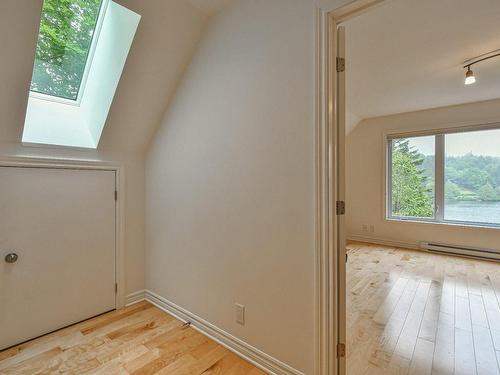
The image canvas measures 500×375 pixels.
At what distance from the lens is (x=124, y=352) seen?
1753 millimetres

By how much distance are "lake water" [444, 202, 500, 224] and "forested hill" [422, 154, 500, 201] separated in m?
0.09

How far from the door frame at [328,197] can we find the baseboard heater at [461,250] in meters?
3.90

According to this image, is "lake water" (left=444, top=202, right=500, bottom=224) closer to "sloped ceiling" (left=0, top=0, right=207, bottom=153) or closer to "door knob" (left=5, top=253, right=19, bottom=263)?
"sloped ceiling" (left=0, top=0, right=207, bottom=153)

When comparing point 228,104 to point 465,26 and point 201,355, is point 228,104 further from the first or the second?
point 465,26

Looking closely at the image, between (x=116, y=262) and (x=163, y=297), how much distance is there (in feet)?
1.89

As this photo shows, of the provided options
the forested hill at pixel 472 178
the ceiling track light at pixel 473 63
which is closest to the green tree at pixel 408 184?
the forested hill at pixel 472 178

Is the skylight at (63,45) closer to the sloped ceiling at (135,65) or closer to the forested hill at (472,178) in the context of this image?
the sloped ceiling at (135,65)

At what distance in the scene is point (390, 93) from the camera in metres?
3.52

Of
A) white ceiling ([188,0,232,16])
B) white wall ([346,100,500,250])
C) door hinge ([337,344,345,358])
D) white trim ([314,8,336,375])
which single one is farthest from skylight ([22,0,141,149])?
white wall ([346,100,500,250])

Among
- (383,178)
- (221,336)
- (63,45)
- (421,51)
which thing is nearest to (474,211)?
(383,178)

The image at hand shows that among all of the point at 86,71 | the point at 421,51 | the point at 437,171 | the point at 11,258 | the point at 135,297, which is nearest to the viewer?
the point at 11,258

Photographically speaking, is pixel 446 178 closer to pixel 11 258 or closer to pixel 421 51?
pixel 421 51

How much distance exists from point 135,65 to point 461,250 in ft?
17.0

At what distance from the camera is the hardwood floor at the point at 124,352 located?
62.8 inches
